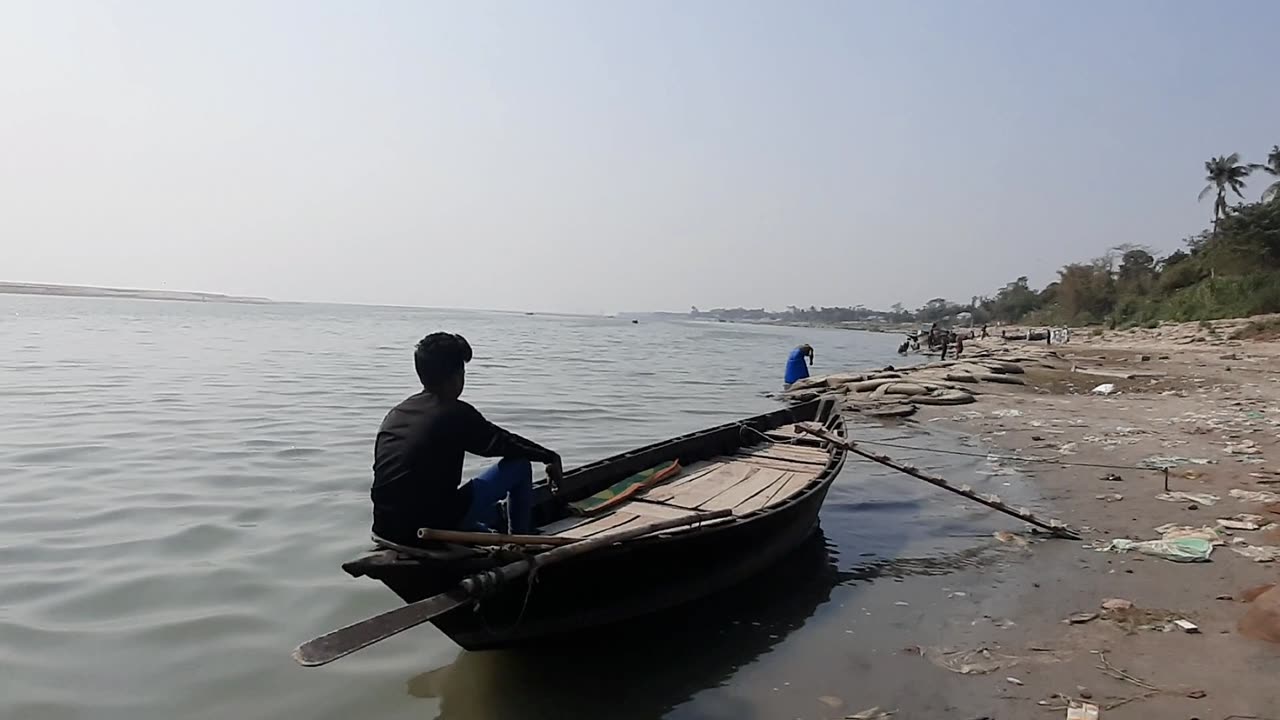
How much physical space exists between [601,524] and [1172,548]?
4.90 m

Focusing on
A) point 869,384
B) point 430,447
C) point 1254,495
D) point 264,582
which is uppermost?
point 430,447

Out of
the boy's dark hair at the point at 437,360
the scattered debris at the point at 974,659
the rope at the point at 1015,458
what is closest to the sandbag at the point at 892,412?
the rope at the point at 1015,458

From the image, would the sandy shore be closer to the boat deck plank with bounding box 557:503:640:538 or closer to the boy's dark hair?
the boat deck plank with bounding box 557:503:640:538

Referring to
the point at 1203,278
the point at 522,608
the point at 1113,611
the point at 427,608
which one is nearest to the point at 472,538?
the point at 427,608

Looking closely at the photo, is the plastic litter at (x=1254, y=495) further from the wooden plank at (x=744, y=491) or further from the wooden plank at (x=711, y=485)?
the wooden plank at (x=711, y=485)

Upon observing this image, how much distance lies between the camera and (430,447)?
4133 mm

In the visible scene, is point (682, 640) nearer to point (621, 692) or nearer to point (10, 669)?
point (621, 692)

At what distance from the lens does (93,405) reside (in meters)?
15.1

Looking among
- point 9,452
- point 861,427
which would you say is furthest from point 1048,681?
point 9,452

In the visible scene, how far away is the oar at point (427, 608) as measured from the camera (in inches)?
118

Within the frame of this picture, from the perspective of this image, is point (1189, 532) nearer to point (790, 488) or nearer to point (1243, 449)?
point (790, 488)

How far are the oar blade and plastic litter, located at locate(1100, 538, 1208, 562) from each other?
19.5 ft

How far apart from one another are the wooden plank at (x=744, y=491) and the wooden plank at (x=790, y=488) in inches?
7.0

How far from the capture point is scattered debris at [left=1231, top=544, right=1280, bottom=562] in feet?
19.7
